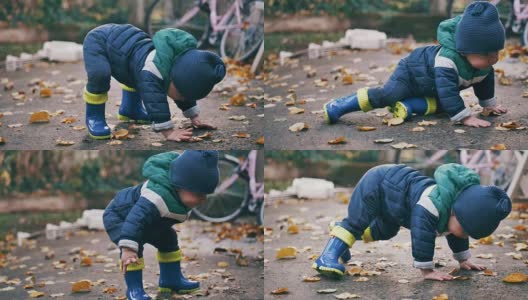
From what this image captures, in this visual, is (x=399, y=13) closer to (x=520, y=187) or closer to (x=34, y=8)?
(x=520, y=187)

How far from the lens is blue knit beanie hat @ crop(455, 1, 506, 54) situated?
5652 mm

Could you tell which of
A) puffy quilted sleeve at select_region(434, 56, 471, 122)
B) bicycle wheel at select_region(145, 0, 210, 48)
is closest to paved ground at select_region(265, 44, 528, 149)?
puffy quilted sleeve at select_region(434, 56, 471, 122)

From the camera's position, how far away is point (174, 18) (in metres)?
7.36

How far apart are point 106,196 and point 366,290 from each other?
3371 mm

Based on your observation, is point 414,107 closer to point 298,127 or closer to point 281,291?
point 298,127

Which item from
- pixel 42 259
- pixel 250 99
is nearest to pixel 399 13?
pixel 250 99

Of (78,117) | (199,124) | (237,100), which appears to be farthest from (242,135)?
(78,117)

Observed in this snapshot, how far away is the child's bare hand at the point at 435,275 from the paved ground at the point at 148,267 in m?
1.05

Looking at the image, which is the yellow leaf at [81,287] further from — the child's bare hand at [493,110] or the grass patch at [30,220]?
the child's bare hand at [493,110]

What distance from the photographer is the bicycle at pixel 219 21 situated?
23.9 ft

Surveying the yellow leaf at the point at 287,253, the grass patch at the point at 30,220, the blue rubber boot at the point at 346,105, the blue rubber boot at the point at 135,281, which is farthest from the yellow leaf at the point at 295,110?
the grass patch at the point at 30,220

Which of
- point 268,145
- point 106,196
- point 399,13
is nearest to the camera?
point 268,145

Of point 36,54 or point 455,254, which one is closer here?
point 455,254

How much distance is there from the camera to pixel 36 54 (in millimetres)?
7609
